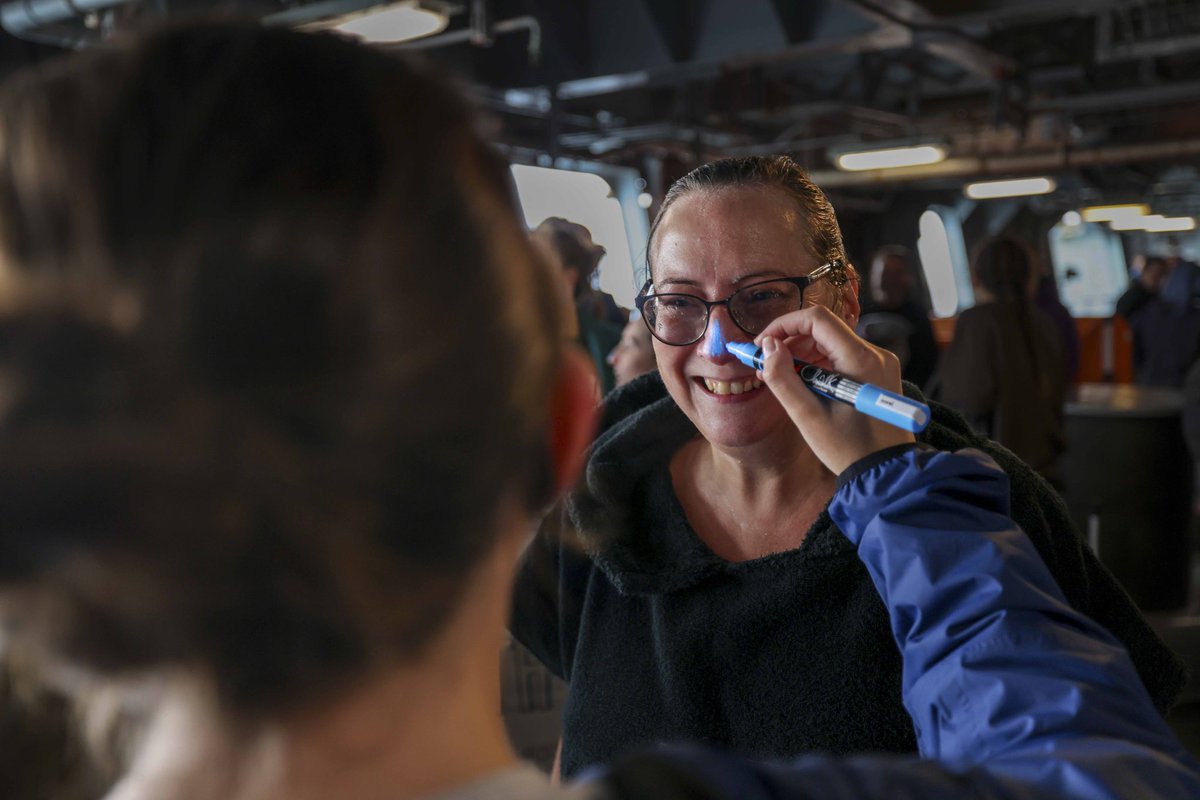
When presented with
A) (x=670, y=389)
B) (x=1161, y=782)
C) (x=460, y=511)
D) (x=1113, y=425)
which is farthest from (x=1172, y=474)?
(x=460, y=511)

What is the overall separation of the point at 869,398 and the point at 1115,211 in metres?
15.8

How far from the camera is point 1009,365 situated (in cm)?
427

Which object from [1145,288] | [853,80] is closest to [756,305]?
[1145,288]

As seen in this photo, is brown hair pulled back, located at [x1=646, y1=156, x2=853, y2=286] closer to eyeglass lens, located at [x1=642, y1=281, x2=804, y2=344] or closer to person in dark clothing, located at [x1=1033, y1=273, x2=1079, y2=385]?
eyeglass lens, located at [x1=642, y1=281, x2=804, y2=344]

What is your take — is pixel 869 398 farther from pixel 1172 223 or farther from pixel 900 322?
pixel 1172 223

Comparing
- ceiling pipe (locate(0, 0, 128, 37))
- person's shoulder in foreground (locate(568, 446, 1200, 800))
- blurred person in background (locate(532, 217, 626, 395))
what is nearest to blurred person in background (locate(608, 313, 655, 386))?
blurred person in background (locate(532, 217, 626, 395))

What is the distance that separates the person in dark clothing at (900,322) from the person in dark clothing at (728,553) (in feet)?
11.0

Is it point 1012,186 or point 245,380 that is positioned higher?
point 245,380

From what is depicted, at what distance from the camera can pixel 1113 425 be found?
532 cm

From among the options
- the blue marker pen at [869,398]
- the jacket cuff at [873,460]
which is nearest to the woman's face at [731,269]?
the blue marker pen at [869,398]

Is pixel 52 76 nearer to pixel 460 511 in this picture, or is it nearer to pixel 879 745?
pixel 460 511

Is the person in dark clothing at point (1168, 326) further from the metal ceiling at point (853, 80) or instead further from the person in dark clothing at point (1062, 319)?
the person in dark clothing at point (1062, 319)

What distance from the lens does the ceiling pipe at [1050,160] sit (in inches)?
458

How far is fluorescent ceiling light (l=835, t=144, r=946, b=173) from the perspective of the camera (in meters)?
8.95
